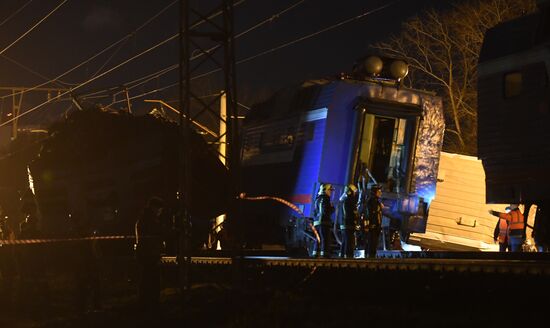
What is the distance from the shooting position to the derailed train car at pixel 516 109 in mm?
13125

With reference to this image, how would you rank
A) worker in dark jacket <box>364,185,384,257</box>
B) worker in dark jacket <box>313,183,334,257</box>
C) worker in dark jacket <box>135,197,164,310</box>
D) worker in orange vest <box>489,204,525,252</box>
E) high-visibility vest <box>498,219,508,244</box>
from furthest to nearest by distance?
1. high-visibility vest <box>498,219,508,244</box>
2. worker in orange vest <box>489,204,525,252</box>
3. worker in dark jacket <box>313,183,334,257</box>
4. worker in dark jacket <box>364,185,384,257</box>
5. worker in dark jacket <box>135,197,164,310</box>

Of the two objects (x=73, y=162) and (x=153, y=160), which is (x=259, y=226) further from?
(x=73, y=162)

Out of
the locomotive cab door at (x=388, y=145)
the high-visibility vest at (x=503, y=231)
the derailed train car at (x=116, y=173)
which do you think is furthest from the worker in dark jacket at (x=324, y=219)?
the high-visibility vest at (x=503, y=231)

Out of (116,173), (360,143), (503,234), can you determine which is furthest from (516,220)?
(116,173)

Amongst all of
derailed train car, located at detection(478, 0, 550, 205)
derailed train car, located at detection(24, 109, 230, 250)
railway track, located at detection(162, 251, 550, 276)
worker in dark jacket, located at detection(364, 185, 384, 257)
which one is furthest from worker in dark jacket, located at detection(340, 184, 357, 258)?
derailed train car, located at detection(24, 109, 230, 250)

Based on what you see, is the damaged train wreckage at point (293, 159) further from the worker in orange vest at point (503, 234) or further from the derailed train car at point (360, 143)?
the worker in orange vest at point (503, 234)

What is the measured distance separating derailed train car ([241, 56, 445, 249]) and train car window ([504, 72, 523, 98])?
11.6ft

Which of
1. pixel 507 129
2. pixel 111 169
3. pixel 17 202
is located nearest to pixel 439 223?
pixel 507 129

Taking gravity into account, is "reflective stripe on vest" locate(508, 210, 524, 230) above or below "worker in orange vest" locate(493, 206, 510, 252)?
above

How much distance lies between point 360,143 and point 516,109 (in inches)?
160

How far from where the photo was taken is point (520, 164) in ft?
44.8

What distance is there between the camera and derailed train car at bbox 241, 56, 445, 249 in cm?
1695

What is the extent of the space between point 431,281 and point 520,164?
16.8 ft

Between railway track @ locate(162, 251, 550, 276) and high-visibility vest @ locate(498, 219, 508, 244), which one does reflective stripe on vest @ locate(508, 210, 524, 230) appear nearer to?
high-visibility vest @ locate(498, 219, 508, 244)
